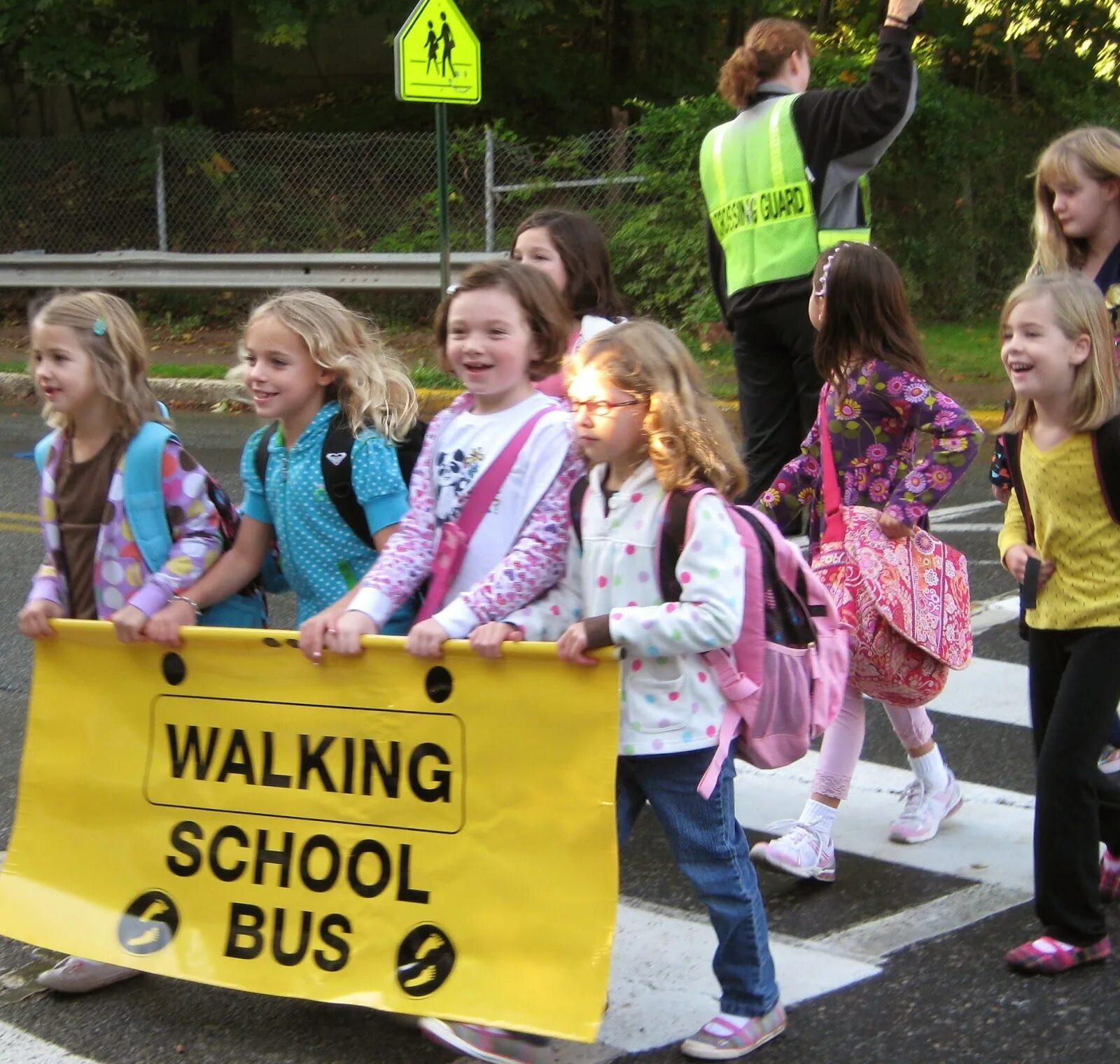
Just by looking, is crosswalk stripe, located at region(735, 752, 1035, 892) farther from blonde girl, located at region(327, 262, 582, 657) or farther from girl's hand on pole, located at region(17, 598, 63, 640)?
girl's hand on pole, located at region(17, 598, 63, 640)

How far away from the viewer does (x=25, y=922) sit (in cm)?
401

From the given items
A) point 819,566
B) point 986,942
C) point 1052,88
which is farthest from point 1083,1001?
point 1052,88

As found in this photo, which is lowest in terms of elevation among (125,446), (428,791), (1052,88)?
(428,791)

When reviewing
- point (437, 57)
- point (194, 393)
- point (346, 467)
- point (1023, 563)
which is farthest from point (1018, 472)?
point (194, 393)

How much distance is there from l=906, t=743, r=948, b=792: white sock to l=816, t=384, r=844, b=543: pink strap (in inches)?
29.2

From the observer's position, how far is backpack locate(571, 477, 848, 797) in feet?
11.2

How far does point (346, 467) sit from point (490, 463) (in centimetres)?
41

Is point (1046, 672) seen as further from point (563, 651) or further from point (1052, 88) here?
point (1052, 88)

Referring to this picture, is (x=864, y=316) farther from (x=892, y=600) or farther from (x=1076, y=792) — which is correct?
(x=1076, y=792)

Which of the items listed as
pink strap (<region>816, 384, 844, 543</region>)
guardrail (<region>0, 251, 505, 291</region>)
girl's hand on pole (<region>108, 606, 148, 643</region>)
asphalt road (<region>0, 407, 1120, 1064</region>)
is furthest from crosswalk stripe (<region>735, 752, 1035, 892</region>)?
guardrail (<region>0, 251, 505, 291</region>)

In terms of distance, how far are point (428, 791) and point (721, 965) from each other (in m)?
0.71

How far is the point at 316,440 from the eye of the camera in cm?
407

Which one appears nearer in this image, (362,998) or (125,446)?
(362,998)

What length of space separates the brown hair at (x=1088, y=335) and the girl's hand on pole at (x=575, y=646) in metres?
1.33
